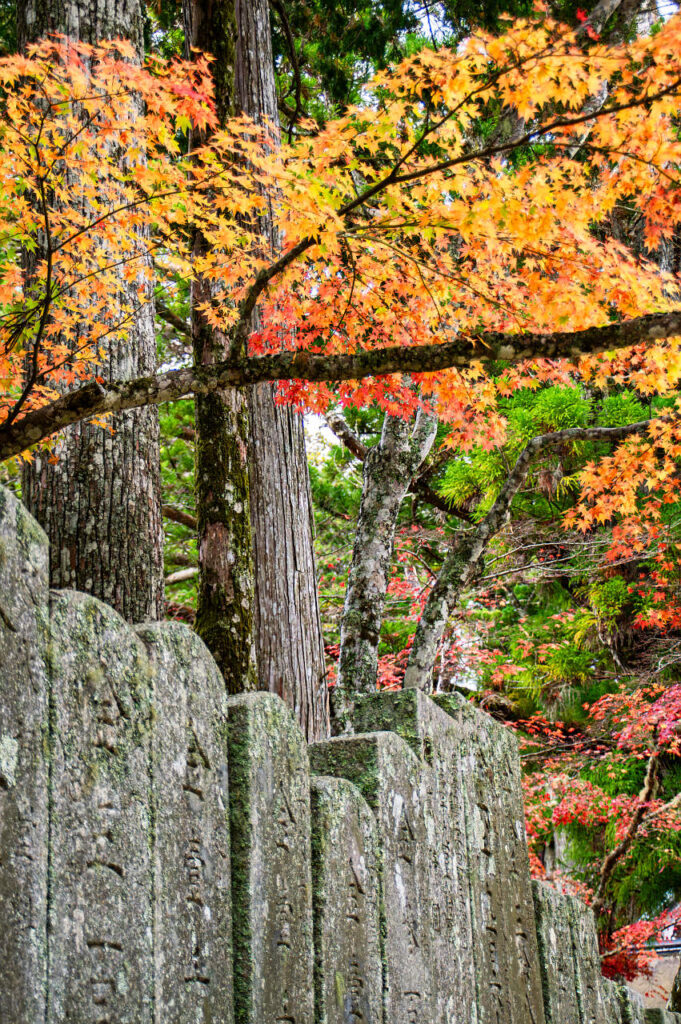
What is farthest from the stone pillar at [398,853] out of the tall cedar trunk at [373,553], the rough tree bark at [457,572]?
the rough tree bark at [457,572]

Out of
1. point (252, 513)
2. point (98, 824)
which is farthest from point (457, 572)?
point (98, 824)

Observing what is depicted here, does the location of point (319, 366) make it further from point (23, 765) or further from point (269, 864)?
point (23, 765)

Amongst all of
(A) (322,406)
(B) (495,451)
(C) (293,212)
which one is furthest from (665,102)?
(B) (495,451)

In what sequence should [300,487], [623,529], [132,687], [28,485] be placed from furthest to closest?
1. [623,529]
2. [300,487]
3. [28,485]
4. [132,687]

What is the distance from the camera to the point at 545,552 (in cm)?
1080

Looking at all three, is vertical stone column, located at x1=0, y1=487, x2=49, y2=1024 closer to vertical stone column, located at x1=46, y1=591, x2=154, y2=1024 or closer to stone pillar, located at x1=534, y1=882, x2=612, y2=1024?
vertical stone column, located at x1=46, y1=591, x2=154, y2=1024

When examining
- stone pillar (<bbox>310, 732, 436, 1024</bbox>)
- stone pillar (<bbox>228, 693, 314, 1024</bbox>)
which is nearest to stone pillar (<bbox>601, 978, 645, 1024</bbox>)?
stone pillar (<bbox>310, 732, 436, 1024</bbox>)

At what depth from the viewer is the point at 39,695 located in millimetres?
1775

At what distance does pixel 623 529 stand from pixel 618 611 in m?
2.02

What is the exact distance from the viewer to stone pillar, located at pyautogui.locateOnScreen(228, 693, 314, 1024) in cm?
225

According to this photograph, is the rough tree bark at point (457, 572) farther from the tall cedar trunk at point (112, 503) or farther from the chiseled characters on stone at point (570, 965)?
the tall cedar trunk at point (112, 503)

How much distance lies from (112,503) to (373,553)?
87.9 inches

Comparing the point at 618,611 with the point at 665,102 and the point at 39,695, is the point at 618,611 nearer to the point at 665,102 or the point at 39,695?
the point at 665,102

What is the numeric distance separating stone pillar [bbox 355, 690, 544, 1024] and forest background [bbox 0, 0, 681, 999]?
292cm
